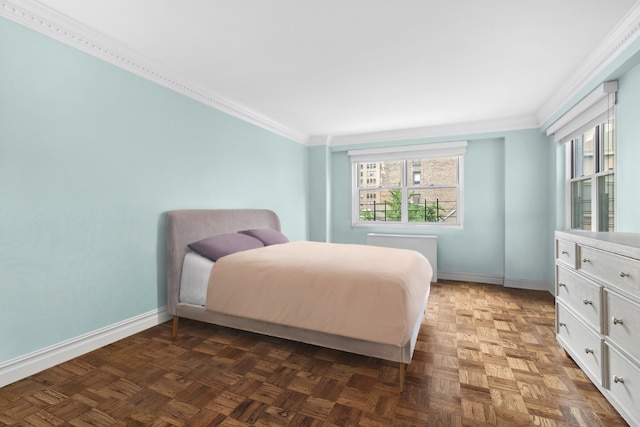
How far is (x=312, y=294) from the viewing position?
7.00 ft

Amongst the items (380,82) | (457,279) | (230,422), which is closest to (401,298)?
(230,422)

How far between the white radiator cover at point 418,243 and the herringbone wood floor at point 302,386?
2.01 m

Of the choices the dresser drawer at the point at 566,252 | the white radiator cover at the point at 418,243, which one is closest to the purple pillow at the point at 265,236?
the white radiator cover at the point at 418,243

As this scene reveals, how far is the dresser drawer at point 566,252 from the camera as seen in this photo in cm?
210

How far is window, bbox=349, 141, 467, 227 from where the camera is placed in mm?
4961

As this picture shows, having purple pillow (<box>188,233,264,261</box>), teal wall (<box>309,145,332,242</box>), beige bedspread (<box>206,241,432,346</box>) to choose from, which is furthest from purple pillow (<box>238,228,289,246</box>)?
teal wall (<box>309,145,332,242</box>)

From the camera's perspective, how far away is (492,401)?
174 centimetres

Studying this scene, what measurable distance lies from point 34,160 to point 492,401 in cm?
321

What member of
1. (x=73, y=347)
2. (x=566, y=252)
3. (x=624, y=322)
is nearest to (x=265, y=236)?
(x=73, y=347)

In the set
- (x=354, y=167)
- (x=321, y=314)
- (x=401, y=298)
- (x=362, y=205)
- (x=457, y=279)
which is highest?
(x=354, y=167)

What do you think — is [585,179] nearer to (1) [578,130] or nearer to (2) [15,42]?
(1) [578,130]

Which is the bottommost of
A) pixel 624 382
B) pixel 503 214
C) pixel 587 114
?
pixel 624 382

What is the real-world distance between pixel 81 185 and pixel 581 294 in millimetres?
3551

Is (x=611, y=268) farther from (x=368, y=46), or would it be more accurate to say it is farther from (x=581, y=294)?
(x=368, y=46)
